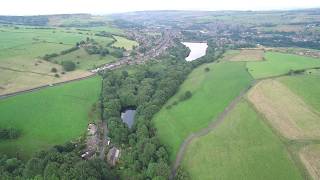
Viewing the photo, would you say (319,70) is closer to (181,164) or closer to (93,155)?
(181,164)

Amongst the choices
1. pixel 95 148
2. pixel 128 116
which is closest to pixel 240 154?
pixel 95 148

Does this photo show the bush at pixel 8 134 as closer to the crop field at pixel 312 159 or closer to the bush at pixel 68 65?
the bush at pixel 68 65

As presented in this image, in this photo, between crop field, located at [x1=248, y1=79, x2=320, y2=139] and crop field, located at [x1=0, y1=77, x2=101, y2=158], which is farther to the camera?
crop field, located at [x1=0, y1=77, x2=101, y2=158]

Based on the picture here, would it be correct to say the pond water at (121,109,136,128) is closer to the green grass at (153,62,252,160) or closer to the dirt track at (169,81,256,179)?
the green grass at (153,62,252,160)

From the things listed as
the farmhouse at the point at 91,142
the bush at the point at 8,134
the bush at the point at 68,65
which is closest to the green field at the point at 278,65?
the farmhouse at the point at 91,142

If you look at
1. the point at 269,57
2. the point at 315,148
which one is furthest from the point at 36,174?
the point at 269,57

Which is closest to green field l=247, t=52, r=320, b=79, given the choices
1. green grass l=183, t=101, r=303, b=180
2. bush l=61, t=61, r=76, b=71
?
green grass l=183, t=101, r=303, b=180
